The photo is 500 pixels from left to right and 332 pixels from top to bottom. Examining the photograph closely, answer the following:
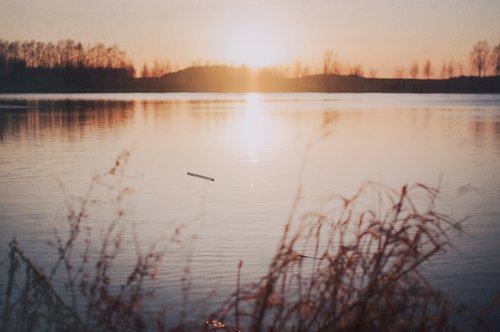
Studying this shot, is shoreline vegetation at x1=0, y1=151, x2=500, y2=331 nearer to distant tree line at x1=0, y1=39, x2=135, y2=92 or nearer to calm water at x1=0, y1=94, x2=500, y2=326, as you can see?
calm water at x1=0, y1=94, x2=500, y2=326

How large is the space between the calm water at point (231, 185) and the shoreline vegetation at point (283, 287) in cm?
38

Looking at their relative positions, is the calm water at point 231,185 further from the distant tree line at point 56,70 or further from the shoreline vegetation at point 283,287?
the distant tree line at point 56,70

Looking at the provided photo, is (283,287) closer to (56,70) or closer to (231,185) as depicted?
(231,185)

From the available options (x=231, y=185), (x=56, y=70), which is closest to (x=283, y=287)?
(x=231, y=185)

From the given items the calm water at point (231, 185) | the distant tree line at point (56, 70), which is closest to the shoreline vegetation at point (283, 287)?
the calm water at point (231, 185)

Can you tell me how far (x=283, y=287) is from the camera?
12.5ft

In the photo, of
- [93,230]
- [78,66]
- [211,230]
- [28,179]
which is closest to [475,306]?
[211,230]

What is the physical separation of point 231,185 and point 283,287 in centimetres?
1040

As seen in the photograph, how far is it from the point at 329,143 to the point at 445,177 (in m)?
9.49

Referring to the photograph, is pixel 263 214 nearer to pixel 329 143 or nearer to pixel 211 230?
pixel 211 230

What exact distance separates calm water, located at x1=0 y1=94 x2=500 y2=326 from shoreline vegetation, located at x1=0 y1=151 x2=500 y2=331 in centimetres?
38

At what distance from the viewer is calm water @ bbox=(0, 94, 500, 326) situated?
25.4 ft

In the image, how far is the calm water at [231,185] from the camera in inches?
305

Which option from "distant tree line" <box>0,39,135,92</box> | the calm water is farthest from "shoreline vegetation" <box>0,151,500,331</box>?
"distant tree line" <box>0,39,135,92</box>
